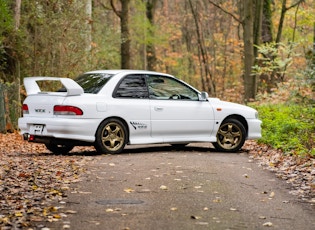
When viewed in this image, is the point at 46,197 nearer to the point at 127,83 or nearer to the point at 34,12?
the point at 127,83

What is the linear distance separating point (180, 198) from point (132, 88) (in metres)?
5.68

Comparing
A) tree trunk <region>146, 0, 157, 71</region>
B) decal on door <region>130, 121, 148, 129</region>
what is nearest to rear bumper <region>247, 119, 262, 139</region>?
decal on door <region>130, 121, 148, 129</region>

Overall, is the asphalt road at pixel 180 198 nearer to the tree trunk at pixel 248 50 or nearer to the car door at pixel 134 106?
the car door at pixel 134 106

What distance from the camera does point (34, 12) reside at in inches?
856

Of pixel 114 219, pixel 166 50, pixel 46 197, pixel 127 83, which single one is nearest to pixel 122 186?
pixel 46 197

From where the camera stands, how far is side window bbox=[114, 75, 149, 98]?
13.4 metres

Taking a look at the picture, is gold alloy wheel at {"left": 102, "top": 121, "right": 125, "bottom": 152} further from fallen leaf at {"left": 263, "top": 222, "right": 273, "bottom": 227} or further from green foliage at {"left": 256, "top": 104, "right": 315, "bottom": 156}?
fallen leaf at {"left": 263, "top": 222, "right": 273, "bottom": 227}

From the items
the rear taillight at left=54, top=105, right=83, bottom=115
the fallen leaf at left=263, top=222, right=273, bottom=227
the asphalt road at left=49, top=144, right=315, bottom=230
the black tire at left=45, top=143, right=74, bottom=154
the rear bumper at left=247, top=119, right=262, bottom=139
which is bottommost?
the fallen leaf at left=263, top=222, right=273, bottom=227

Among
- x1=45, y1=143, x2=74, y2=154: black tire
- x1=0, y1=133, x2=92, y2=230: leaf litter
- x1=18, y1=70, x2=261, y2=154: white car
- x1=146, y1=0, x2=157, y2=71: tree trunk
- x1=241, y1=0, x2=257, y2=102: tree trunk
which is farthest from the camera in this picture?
x1=146, y1=0, x2=157, y2=71: tree trunk

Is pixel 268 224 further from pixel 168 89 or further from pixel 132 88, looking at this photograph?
pixel 168 89

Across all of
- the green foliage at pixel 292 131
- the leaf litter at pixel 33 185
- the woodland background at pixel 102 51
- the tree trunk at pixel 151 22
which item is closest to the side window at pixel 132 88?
the leaf litter at pixel 33 185

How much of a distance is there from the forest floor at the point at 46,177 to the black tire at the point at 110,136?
361 mm

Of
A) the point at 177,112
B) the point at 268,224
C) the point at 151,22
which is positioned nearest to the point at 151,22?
the point at 151,22

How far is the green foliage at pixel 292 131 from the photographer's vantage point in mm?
13640
